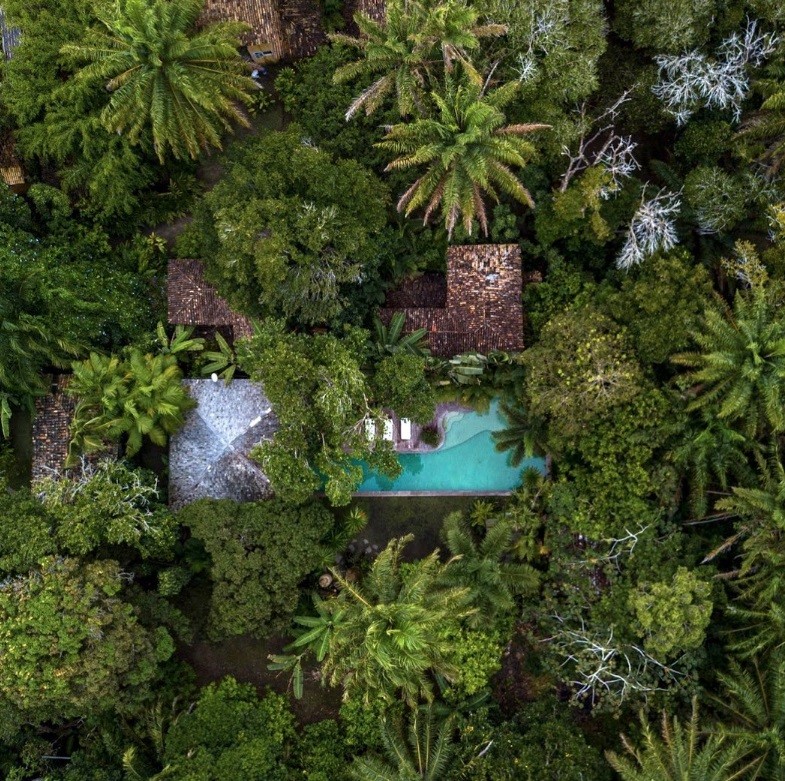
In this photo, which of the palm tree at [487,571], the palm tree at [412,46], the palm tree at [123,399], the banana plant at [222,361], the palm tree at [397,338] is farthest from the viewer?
the banana plant at [222,361]

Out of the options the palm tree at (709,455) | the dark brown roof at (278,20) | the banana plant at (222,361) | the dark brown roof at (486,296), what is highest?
the dark brown roof at (278,20)

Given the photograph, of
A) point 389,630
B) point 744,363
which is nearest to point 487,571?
point 389,630

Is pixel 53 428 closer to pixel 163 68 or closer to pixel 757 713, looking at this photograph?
pixel 163 68

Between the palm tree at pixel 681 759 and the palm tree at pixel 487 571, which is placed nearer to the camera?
the palm tree at pixel 681 759

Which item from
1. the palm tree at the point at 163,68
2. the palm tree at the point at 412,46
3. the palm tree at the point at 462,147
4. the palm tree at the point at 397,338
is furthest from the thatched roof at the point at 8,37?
the palm tree at the point at 397,338

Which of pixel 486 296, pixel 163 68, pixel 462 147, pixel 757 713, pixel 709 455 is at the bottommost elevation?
pixel 757 713

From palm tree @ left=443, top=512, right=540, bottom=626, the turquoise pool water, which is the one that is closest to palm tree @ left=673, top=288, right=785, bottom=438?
the turquoise pool water

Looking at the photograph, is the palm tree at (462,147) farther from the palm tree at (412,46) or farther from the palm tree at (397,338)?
the palm tree at (397,338)
